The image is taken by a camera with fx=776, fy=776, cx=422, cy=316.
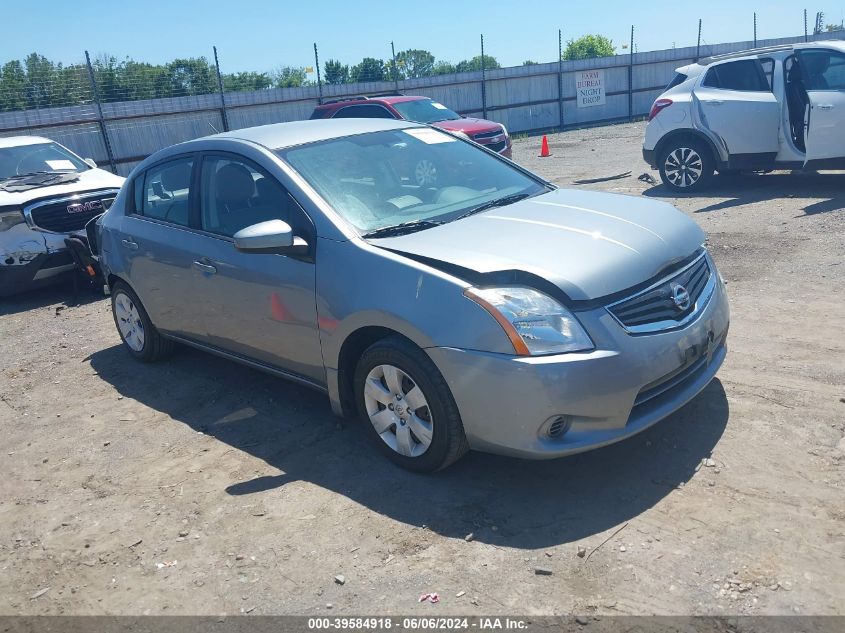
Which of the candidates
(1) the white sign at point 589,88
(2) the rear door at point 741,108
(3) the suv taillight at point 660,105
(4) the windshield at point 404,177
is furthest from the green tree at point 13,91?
(1) the white sign at point 589,88

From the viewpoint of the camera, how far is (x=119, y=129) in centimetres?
1780

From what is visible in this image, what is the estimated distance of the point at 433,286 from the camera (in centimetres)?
370

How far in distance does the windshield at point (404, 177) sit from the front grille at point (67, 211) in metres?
5.05

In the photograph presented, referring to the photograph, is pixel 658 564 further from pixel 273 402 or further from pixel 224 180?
pixel 224 180

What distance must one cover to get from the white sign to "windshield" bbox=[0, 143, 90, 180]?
2031 cm

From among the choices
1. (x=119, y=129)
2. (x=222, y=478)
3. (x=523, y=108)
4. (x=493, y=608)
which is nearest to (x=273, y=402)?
(x=222, y=478)

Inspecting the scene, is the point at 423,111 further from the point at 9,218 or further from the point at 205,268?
the point at 205,268

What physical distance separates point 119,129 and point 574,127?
611 inches

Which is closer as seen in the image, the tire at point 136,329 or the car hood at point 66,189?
the tire at point 136,329

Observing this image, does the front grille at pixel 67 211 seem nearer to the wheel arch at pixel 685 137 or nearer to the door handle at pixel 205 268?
the door handle at pixel 205 268

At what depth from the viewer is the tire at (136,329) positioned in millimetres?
6062

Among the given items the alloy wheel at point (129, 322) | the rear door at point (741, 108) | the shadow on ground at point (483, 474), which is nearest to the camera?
the shadow on ground at point (483, 474)

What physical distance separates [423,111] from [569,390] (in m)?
12.7

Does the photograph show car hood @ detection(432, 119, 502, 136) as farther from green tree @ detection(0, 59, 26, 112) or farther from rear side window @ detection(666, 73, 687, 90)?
green tree @ detection(0, 59, 26, 112)
